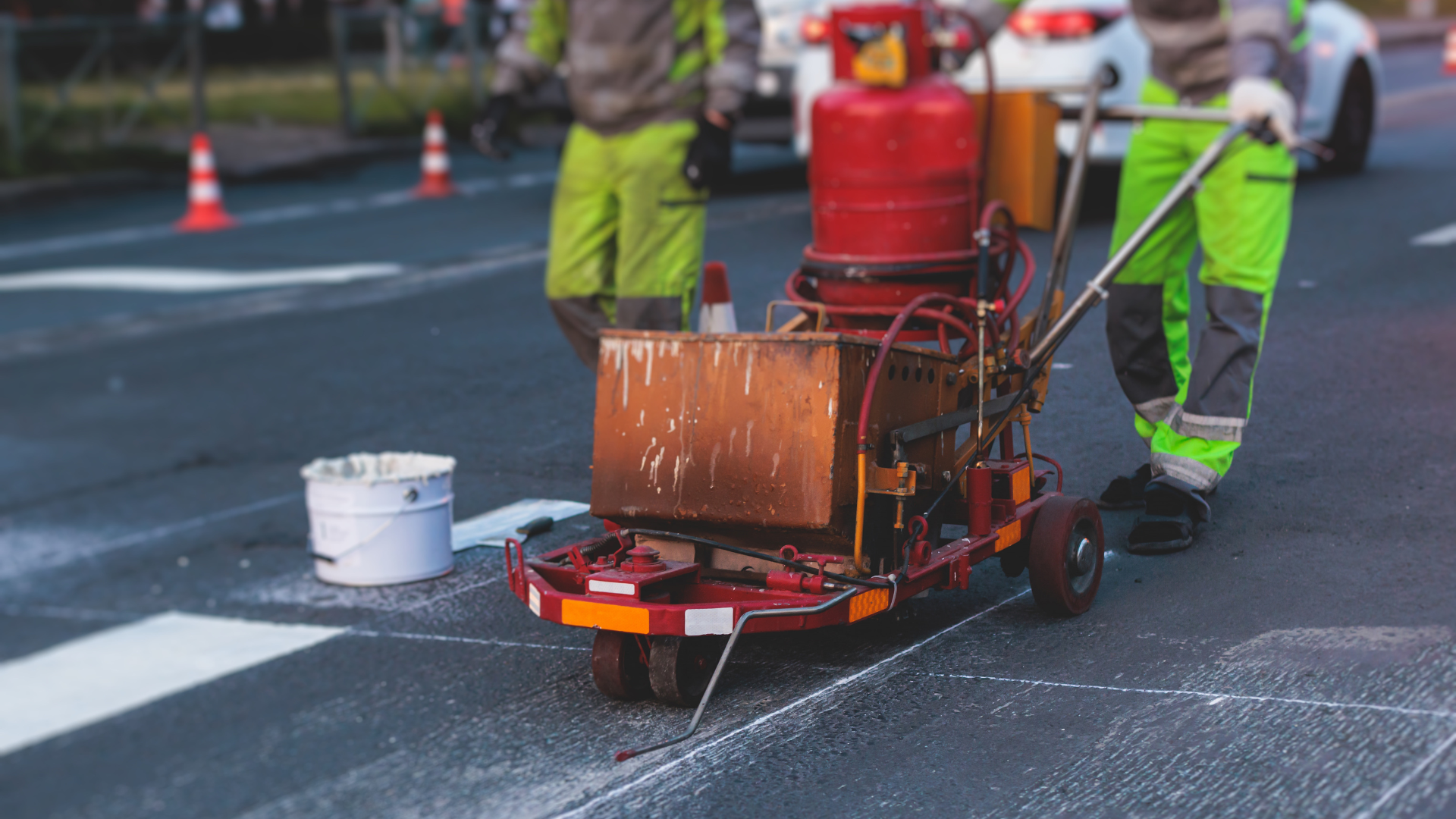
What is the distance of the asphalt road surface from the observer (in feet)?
11.4

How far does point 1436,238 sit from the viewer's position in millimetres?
9461

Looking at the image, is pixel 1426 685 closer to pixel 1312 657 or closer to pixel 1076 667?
pixel 1312 657

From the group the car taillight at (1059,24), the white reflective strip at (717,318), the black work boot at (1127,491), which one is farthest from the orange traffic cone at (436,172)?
the black work boot at (1127,491)

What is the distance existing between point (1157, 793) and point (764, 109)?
370 inches

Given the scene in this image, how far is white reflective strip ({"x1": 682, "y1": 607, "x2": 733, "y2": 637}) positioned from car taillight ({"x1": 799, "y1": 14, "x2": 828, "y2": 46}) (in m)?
6.77

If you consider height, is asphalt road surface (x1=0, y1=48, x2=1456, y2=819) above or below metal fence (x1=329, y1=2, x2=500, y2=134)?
below

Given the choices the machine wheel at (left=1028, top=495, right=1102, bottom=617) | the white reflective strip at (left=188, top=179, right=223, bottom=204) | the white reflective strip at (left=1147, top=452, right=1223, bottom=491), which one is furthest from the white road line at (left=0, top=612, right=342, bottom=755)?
the white reflective strip at (left=188, top=179, right=223, bottom=204)

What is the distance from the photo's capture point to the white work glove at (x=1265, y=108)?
4.41m

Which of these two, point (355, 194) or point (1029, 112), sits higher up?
point (1029, 112)

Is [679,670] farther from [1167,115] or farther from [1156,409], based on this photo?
[1156,409]

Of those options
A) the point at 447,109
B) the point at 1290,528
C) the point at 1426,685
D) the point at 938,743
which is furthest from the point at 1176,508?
the point at 447,109

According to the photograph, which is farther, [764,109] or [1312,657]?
[764,109]

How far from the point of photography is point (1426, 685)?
371cm

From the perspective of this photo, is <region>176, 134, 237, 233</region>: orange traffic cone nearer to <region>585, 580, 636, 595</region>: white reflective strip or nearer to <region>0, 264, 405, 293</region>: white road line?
<region>0, 264, 405, 293</region>: white road line
